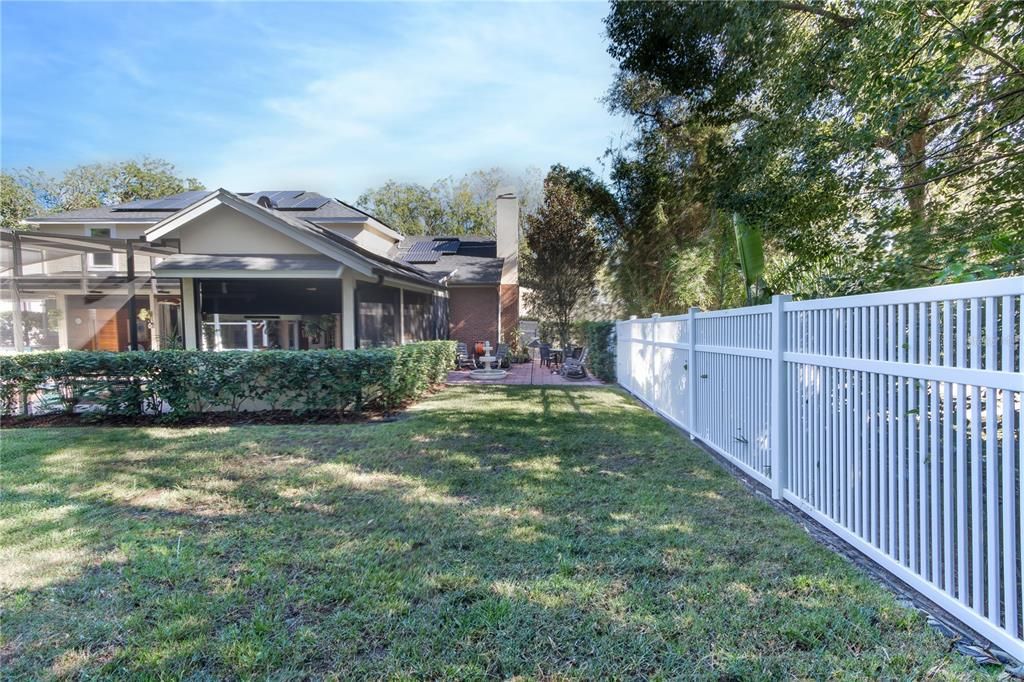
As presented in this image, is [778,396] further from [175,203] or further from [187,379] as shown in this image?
[175,203]

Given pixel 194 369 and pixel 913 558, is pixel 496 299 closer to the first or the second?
pixel 194 369

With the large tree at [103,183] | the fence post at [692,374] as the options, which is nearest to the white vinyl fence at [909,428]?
the fence post at [692,374]

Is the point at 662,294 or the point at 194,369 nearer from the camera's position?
the point at 194,369

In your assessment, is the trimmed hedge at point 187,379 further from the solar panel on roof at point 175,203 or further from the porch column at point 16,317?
the solar panel on roof at point 175,203

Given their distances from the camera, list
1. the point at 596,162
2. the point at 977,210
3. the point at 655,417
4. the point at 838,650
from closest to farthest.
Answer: the point at 838,650 → the point at 977,210 → the point at 655,417 → the point at 596,162

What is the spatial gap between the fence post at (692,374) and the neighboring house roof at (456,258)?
13.2 meters

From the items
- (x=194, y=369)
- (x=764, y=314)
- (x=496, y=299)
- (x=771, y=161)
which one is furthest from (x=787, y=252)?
(x=496, y=299)

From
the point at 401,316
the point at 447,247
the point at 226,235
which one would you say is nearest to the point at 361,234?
the point at 401,316

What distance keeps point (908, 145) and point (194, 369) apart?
431 inches

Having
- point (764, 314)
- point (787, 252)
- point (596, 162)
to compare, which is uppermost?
point (596, 162)

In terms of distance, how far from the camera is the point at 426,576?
330 centimetres

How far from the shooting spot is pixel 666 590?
308cm

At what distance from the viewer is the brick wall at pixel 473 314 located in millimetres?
20625

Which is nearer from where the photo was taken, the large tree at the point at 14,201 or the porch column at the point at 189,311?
the porch column at the point at 189,311
